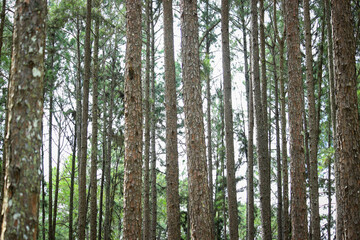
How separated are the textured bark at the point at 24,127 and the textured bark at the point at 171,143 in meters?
5.60

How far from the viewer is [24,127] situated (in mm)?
3906

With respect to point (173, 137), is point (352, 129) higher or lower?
lower

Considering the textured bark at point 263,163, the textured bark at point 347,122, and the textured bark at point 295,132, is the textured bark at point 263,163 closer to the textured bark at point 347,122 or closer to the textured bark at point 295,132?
the textured bark at point 295,132

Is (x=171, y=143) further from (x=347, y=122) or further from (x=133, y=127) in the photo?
(x=347, y=122)

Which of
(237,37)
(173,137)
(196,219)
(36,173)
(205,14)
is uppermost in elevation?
(205,14)

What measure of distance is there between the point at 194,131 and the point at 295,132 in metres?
2.24

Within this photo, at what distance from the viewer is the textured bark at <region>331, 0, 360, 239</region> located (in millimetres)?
5742

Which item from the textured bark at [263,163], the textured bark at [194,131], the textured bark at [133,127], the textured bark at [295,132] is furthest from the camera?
the textured bark at [263,163]

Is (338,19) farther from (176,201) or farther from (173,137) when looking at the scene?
(176,201)

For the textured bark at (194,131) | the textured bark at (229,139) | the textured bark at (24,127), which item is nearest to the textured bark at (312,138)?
the textured bark at (229,139)

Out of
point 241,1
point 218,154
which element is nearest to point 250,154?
point 241,1

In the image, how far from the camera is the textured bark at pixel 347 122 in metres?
5.74

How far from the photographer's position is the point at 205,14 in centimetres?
1712

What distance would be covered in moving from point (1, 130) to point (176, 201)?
949cm
